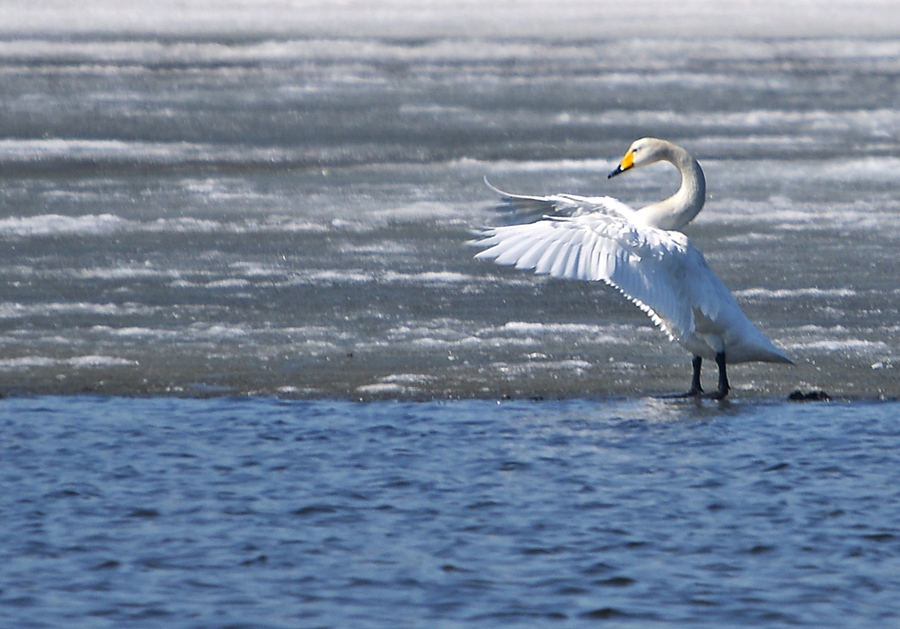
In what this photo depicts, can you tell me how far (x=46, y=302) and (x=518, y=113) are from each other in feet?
30.3

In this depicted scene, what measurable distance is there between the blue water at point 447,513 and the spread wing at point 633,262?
1.41 feet

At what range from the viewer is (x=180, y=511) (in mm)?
5145

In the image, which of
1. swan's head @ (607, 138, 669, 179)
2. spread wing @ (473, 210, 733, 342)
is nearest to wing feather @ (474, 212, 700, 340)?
spread wing @ (473, 210, 733, 342)

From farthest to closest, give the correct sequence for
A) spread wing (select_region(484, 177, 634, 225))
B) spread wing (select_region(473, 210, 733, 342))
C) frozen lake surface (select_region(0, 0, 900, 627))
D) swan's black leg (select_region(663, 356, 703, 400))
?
spread wing (select_region(484, 177, 634, 225)) < swan's black leg (select_region(663, 356, 703, 400)) < spread wing (select_region(473, 210, 733, 342)) < frozen lake surface (select_region(0, 0, 900, 627))

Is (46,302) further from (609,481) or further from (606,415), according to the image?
(609,481)

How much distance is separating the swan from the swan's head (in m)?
0.76

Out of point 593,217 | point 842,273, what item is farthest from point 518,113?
point 593,217

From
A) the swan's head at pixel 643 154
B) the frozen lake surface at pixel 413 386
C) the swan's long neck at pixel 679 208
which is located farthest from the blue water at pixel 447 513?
the swan's head at pixel 643 154

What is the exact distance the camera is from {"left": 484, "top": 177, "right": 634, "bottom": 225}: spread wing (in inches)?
269

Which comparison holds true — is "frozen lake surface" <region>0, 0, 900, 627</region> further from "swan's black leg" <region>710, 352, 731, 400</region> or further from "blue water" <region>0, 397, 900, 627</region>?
"swan's black leg" <region>710, 352, 731, 400</region>

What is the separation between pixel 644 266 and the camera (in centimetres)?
653

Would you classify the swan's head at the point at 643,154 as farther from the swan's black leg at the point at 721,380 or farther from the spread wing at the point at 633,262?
the swan's black leg at the point at 721,380

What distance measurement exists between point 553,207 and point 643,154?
903 mm

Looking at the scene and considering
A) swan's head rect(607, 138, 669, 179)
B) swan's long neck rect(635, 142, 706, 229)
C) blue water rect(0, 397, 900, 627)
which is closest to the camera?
blue water rect(0, 397, 900, 627)
